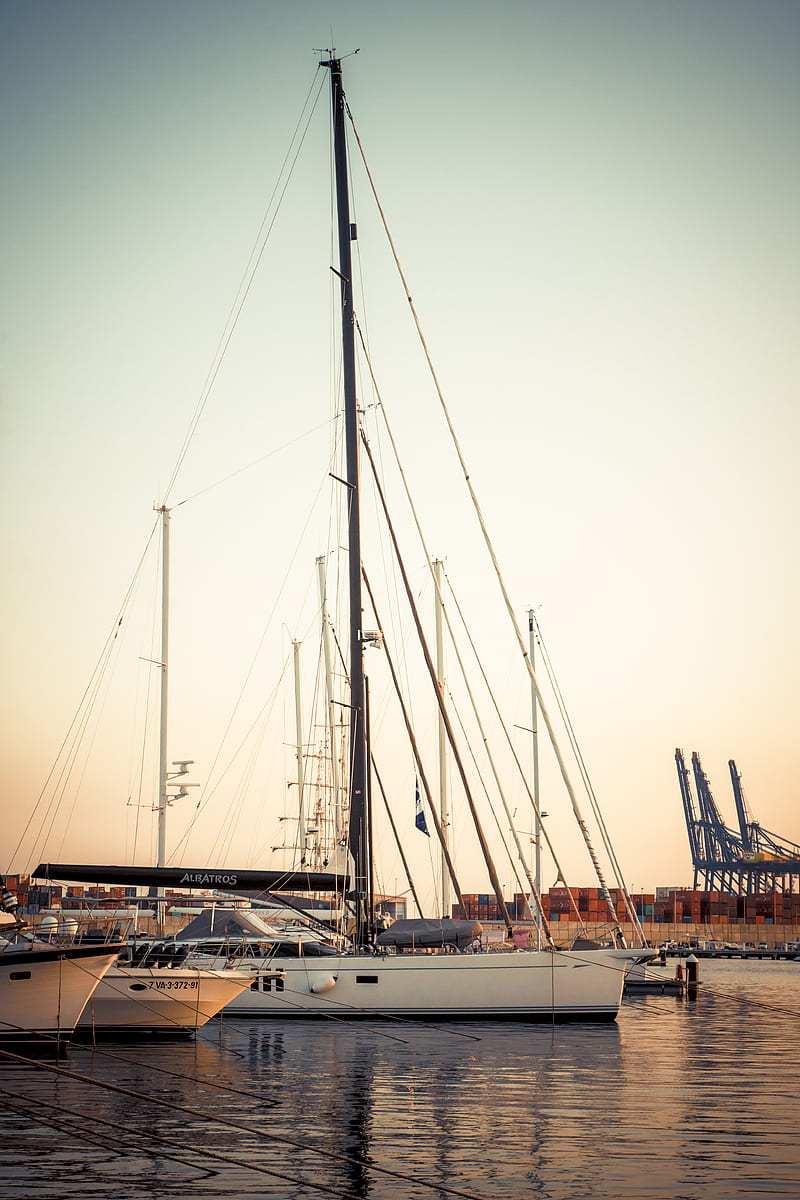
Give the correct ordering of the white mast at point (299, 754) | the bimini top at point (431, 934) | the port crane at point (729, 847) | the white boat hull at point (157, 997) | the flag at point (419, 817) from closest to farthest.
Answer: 1. the white boat hull at point (157, 997)
2. the bimini top at point (431, 934)
3. the flag at point (419, 817)
4. the white mast at point (299, 754)
5. the port crane at point (729, 847)

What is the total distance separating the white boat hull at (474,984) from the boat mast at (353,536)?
1.04 metres

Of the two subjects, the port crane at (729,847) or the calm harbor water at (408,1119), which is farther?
the port crane at (729,847)

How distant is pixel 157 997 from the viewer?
23.4 metres

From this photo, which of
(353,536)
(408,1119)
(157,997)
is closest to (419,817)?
(353,536)

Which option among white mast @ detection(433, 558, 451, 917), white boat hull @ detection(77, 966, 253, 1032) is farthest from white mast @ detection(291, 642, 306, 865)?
white boat hull @ detection(77, 966, 253, 1032)

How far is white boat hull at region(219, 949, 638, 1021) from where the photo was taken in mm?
25656

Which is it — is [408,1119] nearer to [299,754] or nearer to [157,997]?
[157,997]

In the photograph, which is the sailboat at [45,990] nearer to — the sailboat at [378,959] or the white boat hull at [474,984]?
the sailboat at [378,959]

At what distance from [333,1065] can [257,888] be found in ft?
20.7

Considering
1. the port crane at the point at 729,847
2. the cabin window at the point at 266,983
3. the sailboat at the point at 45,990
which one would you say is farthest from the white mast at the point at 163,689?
the port crane at the point at 729,847

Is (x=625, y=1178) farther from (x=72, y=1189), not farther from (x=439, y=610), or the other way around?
(x=439, y=610)

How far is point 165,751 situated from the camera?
105 feet

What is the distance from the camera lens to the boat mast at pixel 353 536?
25594 millimetres

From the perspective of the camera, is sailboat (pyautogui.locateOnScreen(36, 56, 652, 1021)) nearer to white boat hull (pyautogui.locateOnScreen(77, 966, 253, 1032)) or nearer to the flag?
white boat hull (pyautogui.locateOnScreen(77, 966, 253, 1032))
